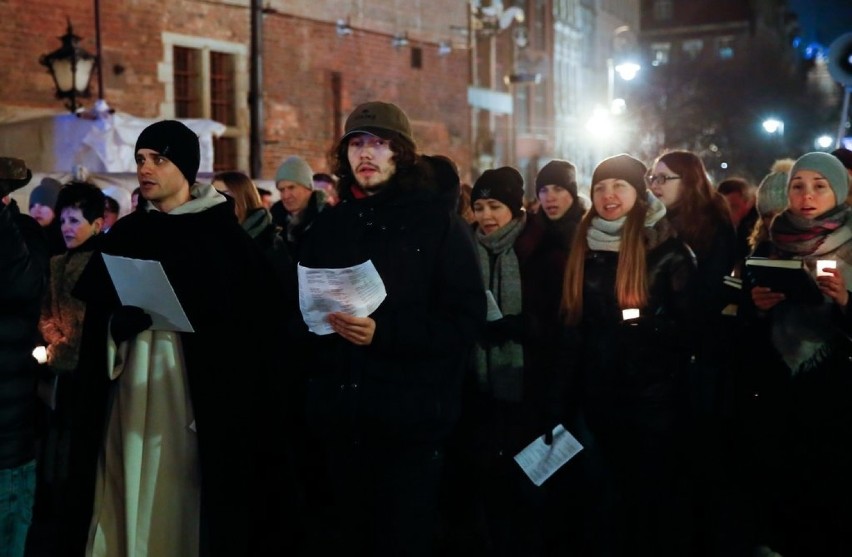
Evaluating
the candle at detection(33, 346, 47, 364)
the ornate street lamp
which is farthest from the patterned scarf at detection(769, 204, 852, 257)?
the ornate street lamp

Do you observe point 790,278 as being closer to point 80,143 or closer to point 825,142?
point 80,143

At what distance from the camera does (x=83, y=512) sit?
4.37 metres

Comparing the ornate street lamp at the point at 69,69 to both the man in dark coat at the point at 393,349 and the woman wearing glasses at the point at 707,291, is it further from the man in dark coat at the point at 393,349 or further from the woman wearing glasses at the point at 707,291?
the man in dark coat at the point at 393,349

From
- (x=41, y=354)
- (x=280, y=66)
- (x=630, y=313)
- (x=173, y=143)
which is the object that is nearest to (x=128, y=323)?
(x=173, y=143)

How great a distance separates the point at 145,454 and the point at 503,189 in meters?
2.60

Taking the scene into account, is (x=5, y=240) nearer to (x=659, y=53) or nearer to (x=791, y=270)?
(x=791, y=270)

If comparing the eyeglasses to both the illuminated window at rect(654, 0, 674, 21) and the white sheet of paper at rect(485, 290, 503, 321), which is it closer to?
the white sheet of paper at rect(485, 290, 503, 321)

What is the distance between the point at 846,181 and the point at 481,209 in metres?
1.91

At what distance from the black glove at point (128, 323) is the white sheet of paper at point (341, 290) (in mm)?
789

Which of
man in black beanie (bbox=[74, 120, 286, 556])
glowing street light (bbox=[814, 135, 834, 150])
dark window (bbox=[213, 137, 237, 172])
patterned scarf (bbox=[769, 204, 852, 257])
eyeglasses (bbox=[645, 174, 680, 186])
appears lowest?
man in black beanie (bbox=[74, 120, 286, 556])

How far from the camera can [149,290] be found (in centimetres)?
429

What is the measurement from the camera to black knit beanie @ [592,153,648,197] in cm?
560

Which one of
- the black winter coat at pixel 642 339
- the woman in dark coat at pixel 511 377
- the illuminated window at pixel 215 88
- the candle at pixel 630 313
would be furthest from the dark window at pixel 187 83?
the candle at pixel 630 313

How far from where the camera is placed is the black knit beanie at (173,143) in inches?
Answer: 173
